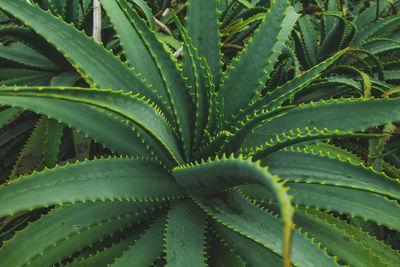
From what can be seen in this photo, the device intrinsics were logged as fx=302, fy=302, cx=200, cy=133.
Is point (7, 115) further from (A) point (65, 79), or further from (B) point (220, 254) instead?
(B) point (220, 254)

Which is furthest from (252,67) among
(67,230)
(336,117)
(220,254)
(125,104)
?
(67,230)

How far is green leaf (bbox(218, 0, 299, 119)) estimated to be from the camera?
29.3 inches

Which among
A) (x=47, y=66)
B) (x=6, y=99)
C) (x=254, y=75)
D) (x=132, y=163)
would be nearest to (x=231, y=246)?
(x=132, y=163)

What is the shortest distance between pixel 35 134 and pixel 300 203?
796 millimetres

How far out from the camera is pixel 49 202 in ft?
1.67

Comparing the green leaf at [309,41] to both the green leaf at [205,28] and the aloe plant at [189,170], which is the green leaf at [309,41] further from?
the green leaf at [205,28]

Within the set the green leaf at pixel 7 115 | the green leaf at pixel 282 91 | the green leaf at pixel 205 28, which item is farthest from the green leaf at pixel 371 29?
the green leaf at pixel 7 115

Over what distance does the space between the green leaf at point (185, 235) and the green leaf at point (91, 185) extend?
0.14 feet

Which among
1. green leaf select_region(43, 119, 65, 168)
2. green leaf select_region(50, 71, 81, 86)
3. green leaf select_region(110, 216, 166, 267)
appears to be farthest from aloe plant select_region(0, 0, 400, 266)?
green leaf select_region(50, 71, 81, 86)

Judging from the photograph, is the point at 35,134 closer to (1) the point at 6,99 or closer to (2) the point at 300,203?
(1) the point at 6,99

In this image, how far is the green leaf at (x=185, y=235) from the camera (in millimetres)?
583

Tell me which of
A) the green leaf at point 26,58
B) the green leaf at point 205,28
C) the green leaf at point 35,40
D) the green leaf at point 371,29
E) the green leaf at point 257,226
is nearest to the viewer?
the green leaf at point 257,226

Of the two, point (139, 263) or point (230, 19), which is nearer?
point (139, 263)

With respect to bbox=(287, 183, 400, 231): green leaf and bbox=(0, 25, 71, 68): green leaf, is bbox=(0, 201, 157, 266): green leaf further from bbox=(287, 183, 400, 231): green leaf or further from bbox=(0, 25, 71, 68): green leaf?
bbox=(0, 25, 71, 68): green leaf
